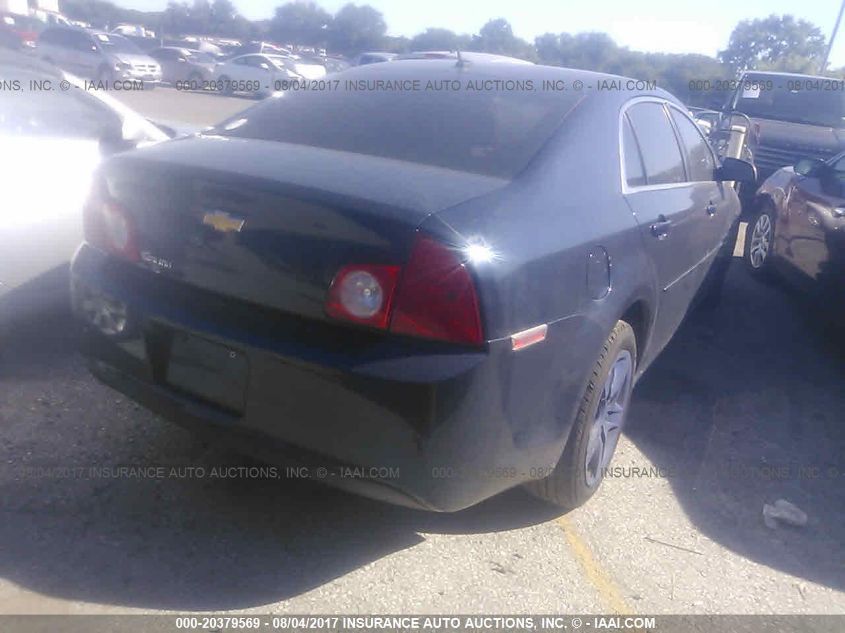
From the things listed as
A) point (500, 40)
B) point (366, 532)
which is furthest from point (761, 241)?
point (500, 40)

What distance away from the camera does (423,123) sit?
11.0 ft

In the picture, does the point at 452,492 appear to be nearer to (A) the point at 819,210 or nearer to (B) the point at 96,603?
(B) the point at 96,603

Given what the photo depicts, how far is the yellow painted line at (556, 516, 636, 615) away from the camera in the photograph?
2.90m

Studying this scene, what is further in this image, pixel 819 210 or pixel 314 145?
pixel 819 210

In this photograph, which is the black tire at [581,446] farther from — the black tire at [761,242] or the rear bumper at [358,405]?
the black tire at [761,242]

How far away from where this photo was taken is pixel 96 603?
264 cm

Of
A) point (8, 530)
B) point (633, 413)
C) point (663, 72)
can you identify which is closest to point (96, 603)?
point (8, 530)

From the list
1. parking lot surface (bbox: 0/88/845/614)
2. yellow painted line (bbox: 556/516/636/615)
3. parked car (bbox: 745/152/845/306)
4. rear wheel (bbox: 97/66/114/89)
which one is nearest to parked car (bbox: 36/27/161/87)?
rear wheel (bbox: 97/66/114/89)

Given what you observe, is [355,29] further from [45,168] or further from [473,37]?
[45,168]

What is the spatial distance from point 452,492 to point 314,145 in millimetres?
1425

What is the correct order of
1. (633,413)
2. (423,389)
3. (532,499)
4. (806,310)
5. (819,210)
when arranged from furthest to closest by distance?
(806,310), (819,210), (633,413), (532,499), (423,389)

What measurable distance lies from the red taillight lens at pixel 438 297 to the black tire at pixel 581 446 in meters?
0.79

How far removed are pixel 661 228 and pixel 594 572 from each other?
4.78 ft

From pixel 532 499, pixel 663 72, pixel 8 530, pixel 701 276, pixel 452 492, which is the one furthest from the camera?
pixel 663 72
